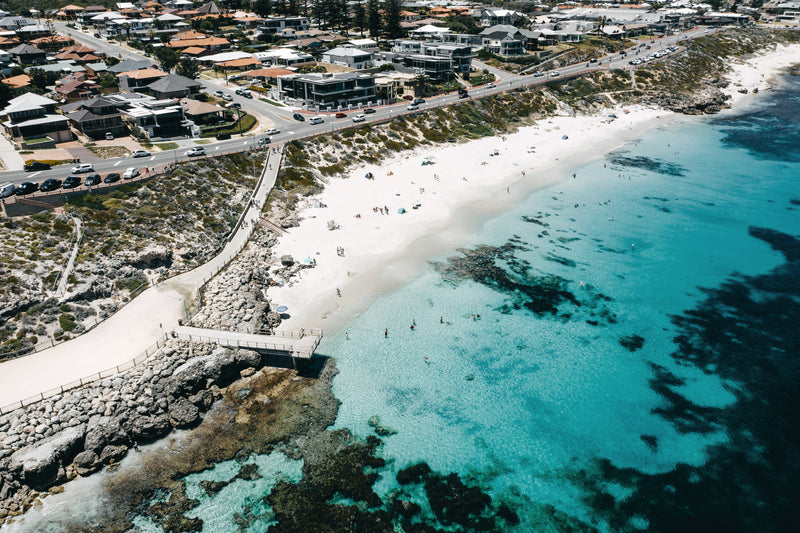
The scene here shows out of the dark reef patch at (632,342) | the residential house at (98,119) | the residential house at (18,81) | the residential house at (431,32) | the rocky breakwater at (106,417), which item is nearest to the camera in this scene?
the rocky breakwater at (106,417)

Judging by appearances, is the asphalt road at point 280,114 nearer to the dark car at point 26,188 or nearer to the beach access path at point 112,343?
the dark car at point 26,188

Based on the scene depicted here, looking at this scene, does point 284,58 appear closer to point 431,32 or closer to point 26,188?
point 431,32

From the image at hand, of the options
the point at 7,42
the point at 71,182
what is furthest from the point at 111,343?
the point at 7,42

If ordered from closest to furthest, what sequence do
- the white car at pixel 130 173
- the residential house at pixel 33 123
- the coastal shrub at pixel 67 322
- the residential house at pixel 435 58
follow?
the coastal shrub at pixel 67 322 → the white car at pixel 130 173 → the residential house at pixel 33 123 → the residential house at pixel 435 58

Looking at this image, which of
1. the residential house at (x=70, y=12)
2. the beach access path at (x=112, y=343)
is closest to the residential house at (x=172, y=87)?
the beach access path at (x=112, y=343)

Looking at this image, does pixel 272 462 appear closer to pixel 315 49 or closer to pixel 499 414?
pixel 499 414

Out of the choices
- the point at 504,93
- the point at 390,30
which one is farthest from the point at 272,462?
the point at 390,30
